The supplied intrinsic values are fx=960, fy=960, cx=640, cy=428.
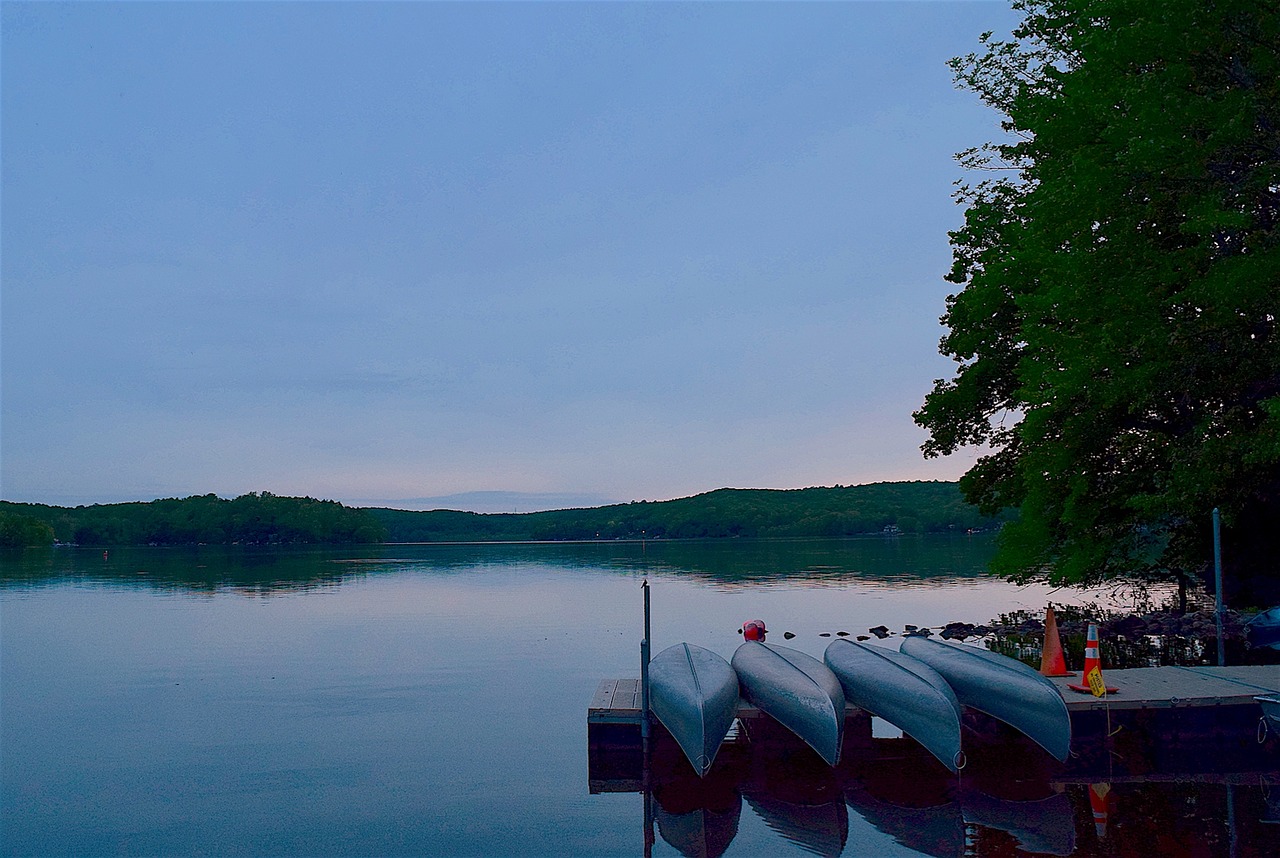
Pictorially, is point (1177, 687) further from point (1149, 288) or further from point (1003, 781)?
point (1149, 288)

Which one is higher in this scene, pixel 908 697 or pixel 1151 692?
pixel 908 697

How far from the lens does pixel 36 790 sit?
13.4 metres

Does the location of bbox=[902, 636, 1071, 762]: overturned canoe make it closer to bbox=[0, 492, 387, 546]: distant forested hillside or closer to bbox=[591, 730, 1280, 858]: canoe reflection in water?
bbox=[591, 730, 1280, 858]: canoe reflection in water

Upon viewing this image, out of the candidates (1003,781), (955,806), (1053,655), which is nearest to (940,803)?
(955,806)

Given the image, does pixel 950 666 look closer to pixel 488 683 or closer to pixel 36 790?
pixel 488 683

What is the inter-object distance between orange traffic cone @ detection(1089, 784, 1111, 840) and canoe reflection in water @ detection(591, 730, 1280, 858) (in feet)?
0.10

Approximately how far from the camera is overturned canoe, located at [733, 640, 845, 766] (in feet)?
38.7

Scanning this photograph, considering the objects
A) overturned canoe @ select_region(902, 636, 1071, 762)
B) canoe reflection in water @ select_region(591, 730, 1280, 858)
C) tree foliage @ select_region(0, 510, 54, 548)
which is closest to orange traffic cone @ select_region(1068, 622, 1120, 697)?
overturned canoe @ select_region(902, 636, 1071, 762)

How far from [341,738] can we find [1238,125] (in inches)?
789

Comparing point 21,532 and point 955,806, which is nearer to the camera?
point 955,806

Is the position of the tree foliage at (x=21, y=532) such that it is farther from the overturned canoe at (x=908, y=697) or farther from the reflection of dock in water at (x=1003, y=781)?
the overturned canoe at (x=908, y=697)

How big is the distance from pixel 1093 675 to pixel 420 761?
31.6 feet

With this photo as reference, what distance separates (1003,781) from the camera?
39.3 feet

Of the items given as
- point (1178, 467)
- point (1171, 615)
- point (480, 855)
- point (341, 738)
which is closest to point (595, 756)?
point (480, 855)
